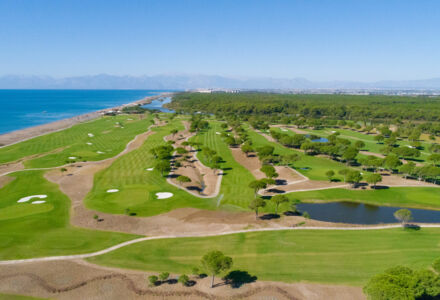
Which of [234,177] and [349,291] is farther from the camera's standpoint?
[234,177]

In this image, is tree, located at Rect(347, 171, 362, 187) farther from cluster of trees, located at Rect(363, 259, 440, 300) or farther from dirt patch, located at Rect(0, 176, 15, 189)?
dirt patch, located at Rect(0, 176, 15, 189)

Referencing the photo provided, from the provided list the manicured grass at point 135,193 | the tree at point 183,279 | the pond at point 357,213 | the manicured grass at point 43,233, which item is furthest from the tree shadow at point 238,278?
the pond at point 357,213

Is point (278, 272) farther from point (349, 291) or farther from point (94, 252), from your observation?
point (94, 252)

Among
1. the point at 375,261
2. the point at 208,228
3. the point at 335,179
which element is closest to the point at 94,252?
the point at 208,228

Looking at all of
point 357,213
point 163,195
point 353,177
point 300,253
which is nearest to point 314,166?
point 353,177

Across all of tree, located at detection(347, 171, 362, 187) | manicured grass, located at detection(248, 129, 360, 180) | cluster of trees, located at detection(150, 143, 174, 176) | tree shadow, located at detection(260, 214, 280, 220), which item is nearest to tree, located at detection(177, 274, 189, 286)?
tree shadow, located at detection(260, 214, 280, 220)

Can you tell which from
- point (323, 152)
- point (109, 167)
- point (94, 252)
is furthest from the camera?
point (323, 152)
